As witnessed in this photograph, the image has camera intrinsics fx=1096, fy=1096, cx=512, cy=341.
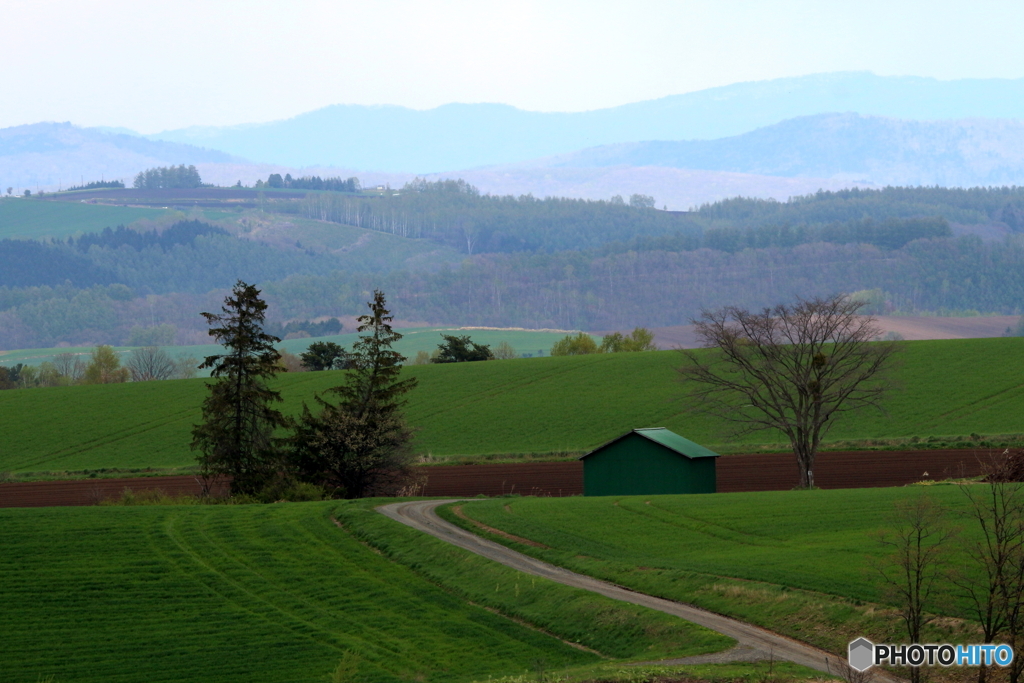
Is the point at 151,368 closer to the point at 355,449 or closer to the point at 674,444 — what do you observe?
the point at 355,449

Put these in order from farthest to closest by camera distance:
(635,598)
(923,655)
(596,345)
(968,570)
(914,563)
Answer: (596,345)
(635,598)
(968,570)
(914,563)
(923,655)

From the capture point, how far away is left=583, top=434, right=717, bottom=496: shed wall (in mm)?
51188

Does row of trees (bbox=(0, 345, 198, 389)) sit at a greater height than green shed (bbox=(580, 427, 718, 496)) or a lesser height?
greater

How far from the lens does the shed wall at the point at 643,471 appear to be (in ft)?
168

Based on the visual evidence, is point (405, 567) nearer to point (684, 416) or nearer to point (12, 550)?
point (12, 550)

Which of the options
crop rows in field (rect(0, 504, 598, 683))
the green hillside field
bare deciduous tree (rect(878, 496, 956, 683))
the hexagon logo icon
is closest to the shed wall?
the green hillside field

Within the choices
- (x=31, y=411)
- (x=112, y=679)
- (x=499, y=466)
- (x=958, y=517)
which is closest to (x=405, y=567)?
(x=112, y=679)

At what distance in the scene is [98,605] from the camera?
3159 centimetres

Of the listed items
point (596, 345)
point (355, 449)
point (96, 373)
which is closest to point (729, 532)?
point (355, 449)

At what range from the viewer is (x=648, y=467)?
5184cm

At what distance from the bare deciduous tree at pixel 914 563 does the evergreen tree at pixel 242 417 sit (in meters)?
31.1

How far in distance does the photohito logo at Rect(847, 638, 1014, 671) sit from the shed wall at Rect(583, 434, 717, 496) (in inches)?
1095

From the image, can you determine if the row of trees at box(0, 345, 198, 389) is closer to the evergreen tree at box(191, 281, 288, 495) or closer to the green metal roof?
the evergreen tree at box(191, 281, 288, 495)

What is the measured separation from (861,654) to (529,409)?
62.0 metres
